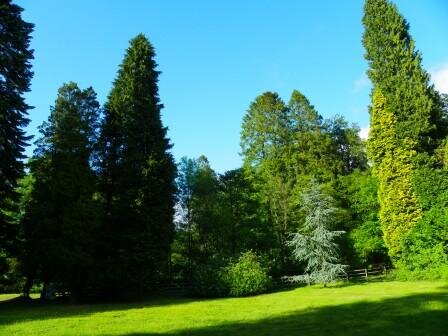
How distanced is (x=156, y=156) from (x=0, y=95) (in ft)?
38.0

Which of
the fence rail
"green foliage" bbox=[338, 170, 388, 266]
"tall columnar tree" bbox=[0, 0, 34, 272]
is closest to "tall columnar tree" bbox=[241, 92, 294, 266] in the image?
"green foliage" bbox=[338, 170, 388, 266]

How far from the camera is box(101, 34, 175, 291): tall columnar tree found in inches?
1168

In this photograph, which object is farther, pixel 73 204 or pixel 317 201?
pixel 317 201

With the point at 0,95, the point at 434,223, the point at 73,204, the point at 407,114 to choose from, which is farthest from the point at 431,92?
the point at 0,95

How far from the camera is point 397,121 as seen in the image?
3456 cm

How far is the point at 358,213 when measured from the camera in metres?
42.2

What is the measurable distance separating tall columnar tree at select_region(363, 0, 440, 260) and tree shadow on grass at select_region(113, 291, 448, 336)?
627 inches

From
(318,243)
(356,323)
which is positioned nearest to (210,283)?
(318,243)

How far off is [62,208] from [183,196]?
1774cm

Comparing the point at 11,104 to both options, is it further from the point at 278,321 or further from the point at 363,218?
the point at 363,218

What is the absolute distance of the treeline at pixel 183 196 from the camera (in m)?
27.2

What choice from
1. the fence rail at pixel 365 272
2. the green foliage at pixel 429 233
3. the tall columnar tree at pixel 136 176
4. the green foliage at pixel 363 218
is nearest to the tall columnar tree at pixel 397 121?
the green foliage at pixel 429 233

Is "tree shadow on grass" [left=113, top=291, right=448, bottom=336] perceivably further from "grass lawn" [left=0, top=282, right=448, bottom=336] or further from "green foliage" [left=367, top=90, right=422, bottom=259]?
"green foliage" [left=367, top=90, right=422, bottom=259]

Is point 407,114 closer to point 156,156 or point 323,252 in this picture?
point 323,252
